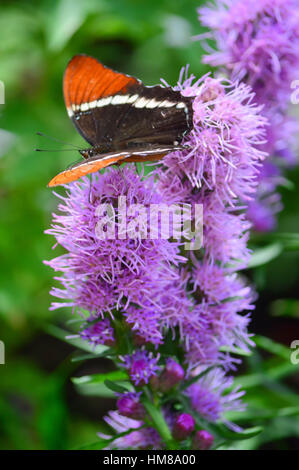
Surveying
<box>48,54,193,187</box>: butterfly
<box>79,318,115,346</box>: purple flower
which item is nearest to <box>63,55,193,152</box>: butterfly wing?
<box>48,54,193,187</box>: butterfly

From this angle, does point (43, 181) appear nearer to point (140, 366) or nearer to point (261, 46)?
point (261, 46)

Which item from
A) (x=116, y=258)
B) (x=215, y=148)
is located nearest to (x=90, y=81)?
(x=215, y=148)

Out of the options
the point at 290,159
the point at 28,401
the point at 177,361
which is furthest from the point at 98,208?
the point at 28,401

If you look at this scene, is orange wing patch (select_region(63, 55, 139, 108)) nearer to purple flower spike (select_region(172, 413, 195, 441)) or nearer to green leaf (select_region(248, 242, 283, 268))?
green leaf (select_region(248, 242, 283, 268))

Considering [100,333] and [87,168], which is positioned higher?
[87,168]
